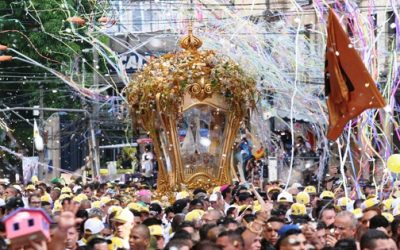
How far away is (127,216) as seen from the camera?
46.9 ft

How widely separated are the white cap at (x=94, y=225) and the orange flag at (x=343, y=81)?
288 centimetres

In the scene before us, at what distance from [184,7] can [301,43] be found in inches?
106

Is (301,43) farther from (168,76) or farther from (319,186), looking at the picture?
(168,76)

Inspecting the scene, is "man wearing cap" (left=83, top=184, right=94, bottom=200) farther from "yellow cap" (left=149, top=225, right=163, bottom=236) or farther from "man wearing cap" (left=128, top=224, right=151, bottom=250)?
"man wearing cap" (left=128, top=224, right=151, bottom=250)

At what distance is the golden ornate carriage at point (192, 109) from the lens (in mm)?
21984

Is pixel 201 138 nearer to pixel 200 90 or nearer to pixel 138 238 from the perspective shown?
pixel 200 90

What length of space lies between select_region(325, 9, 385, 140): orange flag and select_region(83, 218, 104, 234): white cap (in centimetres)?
288

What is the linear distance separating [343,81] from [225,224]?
10.2 ft

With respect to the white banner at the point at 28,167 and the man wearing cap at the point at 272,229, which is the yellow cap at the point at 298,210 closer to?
the man wearing cap at the point at 272,229

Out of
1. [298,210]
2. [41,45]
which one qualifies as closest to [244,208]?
[298,210]

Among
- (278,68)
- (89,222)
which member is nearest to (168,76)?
(278,68)

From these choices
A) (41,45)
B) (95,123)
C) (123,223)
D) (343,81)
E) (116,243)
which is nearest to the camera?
(116,243)

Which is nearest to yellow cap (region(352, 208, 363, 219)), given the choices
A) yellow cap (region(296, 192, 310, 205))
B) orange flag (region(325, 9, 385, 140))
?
orange flag (region(325, 9, 385, 140))

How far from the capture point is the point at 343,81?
1573cm
